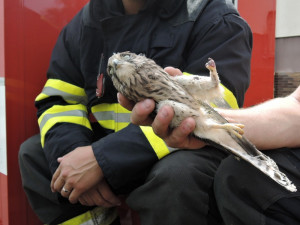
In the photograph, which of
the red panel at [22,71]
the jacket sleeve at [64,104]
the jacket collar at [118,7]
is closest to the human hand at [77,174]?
the jacket sleeve at [64,104]

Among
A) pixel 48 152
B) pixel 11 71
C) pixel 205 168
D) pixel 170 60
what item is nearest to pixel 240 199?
pixel 205 168

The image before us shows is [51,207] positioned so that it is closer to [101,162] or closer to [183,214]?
[101,162]

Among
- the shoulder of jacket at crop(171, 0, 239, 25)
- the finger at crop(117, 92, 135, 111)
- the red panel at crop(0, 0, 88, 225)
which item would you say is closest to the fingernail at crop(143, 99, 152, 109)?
the finger at crop(117, 92, 135, 111)

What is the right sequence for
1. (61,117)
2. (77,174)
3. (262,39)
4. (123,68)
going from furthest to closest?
(262,39) → (61,117) → (77,174) → (123,68)

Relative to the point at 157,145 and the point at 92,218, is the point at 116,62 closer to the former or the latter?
the point at 157,145

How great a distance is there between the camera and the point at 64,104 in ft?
5.72

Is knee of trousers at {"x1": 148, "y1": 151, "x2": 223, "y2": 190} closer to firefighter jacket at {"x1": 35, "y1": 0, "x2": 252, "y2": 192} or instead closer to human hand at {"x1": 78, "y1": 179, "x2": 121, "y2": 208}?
firefighter jacket at {"x1": 35, "y1": 0, "x2": 252, "y2": 192}

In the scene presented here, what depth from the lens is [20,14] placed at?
175 centimetres

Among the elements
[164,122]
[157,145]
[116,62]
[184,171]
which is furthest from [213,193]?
[116,62]

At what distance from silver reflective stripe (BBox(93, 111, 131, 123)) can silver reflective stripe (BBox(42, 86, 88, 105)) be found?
156 mm

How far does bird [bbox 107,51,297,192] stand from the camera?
1.08m

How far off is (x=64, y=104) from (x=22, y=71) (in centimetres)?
29

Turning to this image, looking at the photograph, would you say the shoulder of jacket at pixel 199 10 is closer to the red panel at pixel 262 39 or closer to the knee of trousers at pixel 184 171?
the knee of trousers at pixel 184 171

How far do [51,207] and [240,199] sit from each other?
937 millimetres
